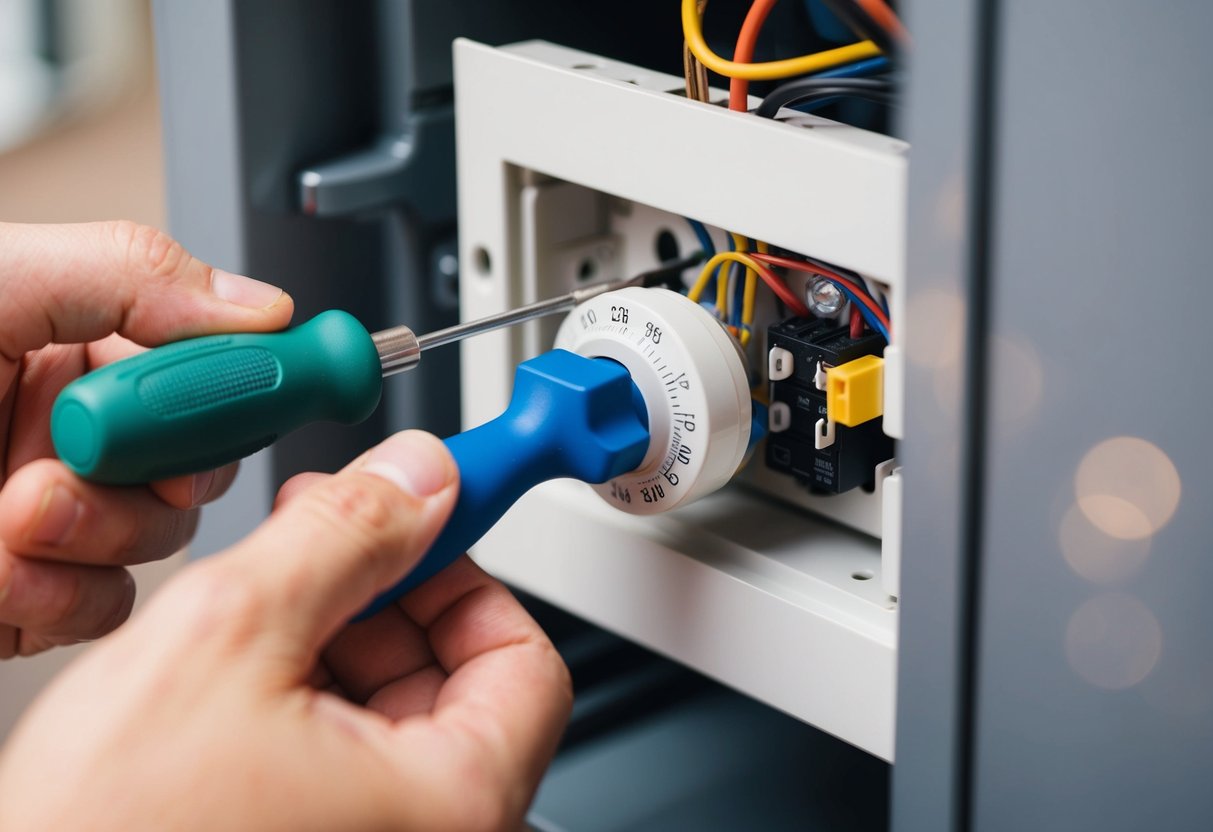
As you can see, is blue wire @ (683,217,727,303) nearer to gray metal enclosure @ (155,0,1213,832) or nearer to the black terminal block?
the black terminal block

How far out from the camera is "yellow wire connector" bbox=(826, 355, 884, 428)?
0.45 meters

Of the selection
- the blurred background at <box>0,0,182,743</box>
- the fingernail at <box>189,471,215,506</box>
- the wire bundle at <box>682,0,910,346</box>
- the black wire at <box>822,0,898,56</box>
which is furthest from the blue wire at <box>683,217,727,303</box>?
the blurred background at <box>0,0,182,743</box>

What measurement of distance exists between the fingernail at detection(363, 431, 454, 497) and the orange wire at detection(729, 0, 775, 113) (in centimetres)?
16

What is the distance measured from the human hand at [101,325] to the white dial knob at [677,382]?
0.11 meters

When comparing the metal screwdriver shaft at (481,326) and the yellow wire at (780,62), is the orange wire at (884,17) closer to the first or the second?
the yellow wire at (780,62)

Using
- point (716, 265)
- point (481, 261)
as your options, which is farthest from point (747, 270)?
point (481, 261)

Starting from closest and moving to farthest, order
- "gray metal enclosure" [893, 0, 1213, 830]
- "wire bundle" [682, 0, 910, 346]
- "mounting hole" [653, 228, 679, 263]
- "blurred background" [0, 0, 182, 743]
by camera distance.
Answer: "gray metal enclosure" [893, 0, 1213, 830], "wire bundle" [682, 0, 910, 346], "mounting hole" [653, 228, 679, 263], "blurred background" [0, 0, 182, 743]

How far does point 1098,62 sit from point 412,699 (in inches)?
12.4

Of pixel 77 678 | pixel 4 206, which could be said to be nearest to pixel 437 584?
pixel 77 678

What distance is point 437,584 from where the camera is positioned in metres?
0.51

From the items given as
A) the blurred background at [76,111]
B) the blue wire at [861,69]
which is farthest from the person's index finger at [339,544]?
the blurred background at [76,111]

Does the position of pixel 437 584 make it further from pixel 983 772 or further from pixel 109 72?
pixel 109 72

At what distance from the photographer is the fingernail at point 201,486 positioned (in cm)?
54

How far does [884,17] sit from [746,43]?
0.06 m
